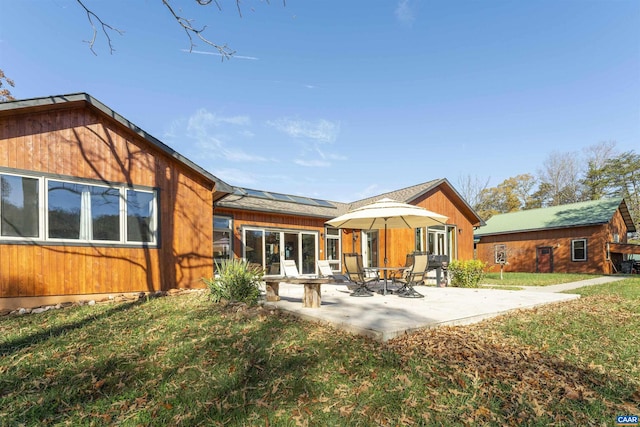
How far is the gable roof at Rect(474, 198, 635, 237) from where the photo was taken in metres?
19.5

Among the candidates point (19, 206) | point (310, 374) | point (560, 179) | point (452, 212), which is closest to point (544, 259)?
point (452, 212)

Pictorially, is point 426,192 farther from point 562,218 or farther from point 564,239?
point 562,218

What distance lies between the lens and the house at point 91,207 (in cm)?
634

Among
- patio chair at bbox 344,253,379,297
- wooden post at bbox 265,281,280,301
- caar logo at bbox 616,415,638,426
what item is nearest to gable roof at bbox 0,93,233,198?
wooden post at bbox 265,281,280,301

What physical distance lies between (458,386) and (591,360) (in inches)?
74.8

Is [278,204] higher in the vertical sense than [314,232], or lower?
higher

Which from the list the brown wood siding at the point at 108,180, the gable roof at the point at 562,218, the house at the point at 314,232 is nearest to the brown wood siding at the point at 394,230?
the house at the point at 314,232

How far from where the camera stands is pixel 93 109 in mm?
7375

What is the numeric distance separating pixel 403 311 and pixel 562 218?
72.3 ft

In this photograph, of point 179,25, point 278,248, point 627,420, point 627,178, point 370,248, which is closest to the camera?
point 627,420

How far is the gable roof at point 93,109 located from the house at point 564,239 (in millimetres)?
16201

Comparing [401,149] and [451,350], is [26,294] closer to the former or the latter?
[451,350]

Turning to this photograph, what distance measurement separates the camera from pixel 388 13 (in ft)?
36.4

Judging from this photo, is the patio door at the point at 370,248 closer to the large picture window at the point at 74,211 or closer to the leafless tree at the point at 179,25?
the large picture window at the point at 74,211
